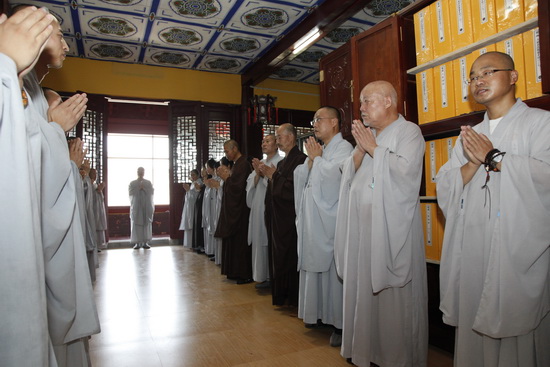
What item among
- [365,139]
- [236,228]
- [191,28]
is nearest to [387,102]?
[365,139]

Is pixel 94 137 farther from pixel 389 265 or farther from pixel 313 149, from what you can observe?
pixel 389 265

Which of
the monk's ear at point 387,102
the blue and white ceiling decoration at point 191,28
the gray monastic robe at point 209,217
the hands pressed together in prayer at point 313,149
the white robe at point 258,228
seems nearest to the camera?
the monk's ear at point 387,102

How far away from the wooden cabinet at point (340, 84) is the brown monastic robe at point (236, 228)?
59.3 inches

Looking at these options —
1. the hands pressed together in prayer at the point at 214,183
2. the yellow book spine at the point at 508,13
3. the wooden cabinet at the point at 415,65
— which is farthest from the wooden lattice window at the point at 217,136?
the yellow book spine at the point at 508,13

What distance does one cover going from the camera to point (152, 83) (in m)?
7.60

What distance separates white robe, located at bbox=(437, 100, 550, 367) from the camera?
1492 mm

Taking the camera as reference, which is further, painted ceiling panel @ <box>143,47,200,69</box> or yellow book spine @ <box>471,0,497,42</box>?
painted ceiling panel @ <box>143,47,200,69</box>

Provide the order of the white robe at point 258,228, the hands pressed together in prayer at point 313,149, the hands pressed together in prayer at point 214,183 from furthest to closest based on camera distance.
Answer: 1. the hands pressed together in prayer at point 214,183
2. the white robe at point 258,228
3. the hands pressed together in prayer at point 313,149

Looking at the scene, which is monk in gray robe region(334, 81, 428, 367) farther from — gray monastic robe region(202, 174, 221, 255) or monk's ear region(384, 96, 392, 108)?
gray monastic robe region(202, 174, 221, 255)

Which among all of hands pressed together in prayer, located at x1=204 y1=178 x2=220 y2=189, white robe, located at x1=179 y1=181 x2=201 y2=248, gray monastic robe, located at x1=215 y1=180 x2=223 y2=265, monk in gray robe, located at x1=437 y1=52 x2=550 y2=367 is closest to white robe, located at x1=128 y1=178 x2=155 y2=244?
white robe, located at x1=179 y1=181 x2=201 y2=248

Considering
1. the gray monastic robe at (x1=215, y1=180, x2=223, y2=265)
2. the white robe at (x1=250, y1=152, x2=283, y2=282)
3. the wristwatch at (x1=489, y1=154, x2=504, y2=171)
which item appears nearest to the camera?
the wristwatch at (x1=489, y1=154, x2=504, y2=171)

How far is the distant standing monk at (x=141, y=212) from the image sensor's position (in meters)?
7.84

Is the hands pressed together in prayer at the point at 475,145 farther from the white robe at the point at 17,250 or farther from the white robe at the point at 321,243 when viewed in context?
the white robe at the point at 17,250

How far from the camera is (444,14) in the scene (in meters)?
2.33
